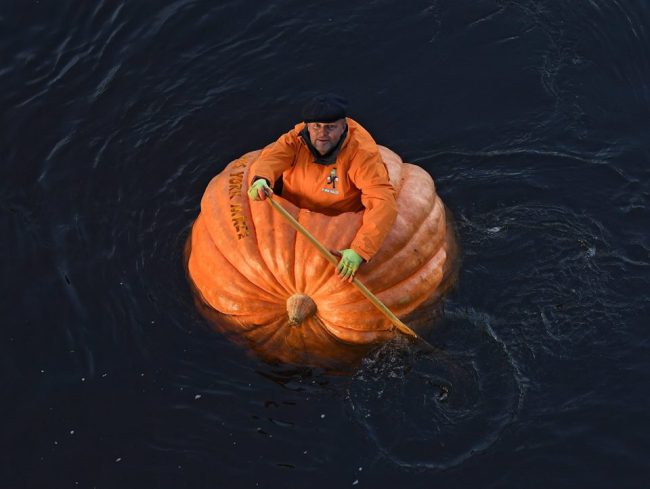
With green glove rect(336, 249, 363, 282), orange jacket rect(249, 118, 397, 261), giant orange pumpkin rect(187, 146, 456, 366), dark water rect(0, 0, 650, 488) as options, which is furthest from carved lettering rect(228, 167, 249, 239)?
dark water rect(0, 0, 650, 488)

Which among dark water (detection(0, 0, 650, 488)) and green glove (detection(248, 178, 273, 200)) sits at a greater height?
green glove (detection(248, 178, 273, 200))

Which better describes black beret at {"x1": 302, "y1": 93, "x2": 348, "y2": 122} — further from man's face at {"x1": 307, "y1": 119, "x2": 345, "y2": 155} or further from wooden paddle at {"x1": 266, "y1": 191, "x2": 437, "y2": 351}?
wooden paddle at {"x1": 266, "y1": 191, "x2": 437, "y2": 351}

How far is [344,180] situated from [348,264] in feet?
3.95

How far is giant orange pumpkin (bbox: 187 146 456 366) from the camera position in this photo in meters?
10.9

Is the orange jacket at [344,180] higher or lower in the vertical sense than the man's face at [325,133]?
lower

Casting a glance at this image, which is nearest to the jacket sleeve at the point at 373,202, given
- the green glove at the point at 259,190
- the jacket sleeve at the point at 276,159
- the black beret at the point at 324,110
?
the black beret at the point at 324,110

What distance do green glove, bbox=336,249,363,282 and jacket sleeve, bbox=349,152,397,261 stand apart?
0.08 meters

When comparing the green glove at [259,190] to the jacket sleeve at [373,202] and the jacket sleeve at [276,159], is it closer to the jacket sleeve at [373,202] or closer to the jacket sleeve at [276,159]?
the jacket sleeve at [276,159]

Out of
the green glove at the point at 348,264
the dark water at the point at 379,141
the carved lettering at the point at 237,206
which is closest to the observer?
the green glove at the point at 348,264

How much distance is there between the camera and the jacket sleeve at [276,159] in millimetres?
11016

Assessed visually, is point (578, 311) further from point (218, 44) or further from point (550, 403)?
point (218, 44)

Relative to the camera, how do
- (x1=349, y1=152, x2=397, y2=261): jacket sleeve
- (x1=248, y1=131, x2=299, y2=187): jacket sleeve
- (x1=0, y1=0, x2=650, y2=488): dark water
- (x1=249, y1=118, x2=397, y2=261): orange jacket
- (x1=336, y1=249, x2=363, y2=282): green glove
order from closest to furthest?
(x1=336, y1=249, x2=363, y2=282): green glove < (x1=349, y1=152, x2=397, y2=261): jacket sleeve < (x1=249, y1=118, x2=397, y2=261): orange jacket < (x1=0, y1=0, x2=650, y2=488): dark water < (x1=248, y1=131, x2=299, y2=187): jacket sleeve

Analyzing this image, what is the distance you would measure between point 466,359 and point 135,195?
5.35 meters

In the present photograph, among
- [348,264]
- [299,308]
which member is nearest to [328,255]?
[348,264]
